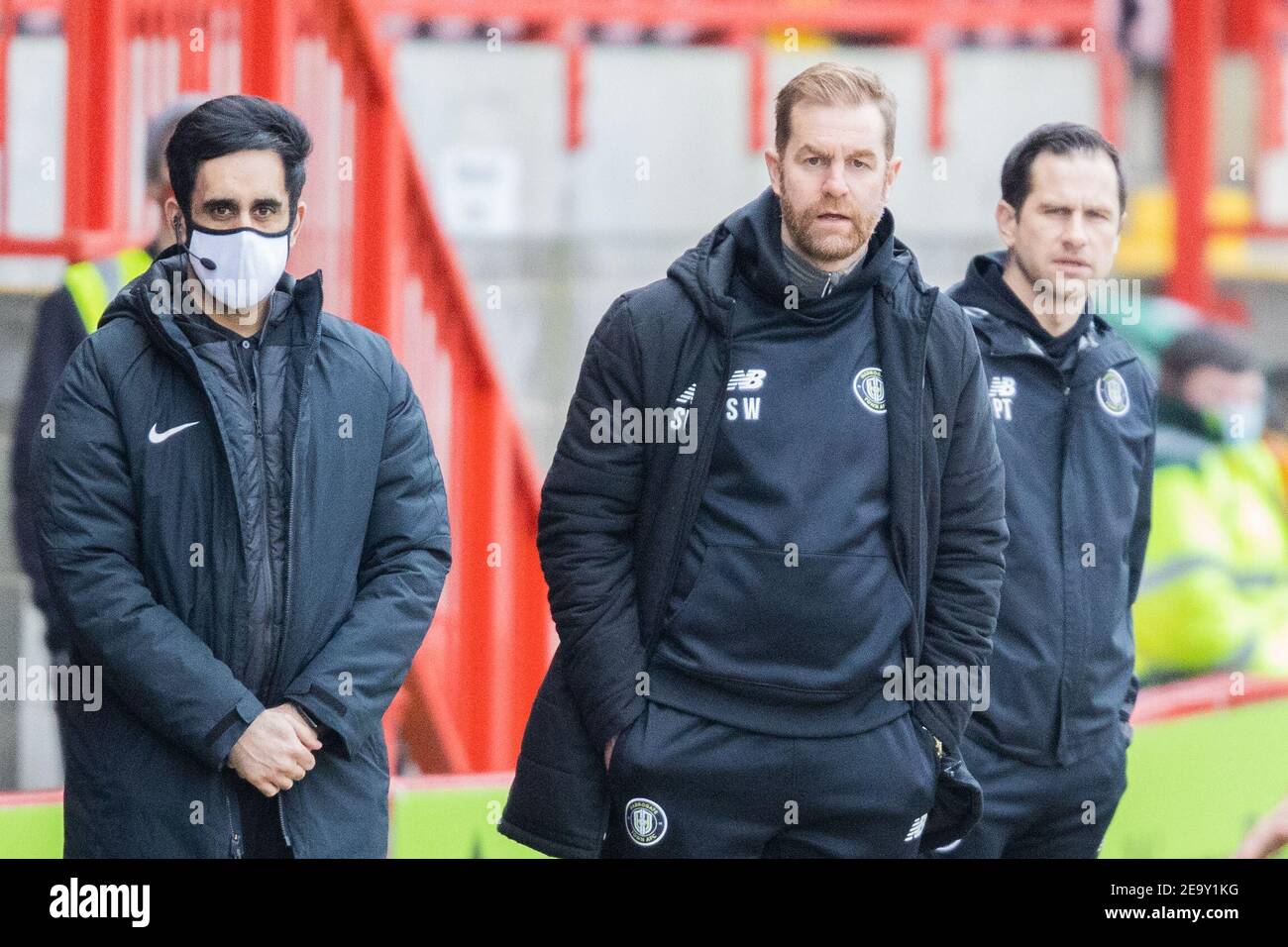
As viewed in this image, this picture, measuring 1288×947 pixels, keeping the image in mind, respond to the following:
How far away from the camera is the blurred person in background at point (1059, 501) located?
374 cm

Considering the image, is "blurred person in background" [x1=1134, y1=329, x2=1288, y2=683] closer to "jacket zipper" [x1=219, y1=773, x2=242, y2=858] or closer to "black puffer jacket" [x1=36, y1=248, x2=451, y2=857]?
"black puffer jacket" [x1=36, y1=248, x2=451, y2=857]

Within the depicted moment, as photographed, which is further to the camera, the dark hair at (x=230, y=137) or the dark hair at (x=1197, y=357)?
the dark hair at (x=1197, y=357)

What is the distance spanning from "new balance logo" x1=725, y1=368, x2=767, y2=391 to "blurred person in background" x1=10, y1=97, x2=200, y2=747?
54.7 inches

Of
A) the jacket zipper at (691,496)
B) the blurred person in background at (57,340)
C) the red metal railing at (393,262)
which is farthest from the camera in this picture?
the red metal railing at (393,262)

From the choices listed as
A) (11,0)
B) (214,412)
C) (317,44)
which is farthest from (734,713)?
(11,0)

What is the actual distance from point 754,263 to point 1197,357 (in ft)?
14.5

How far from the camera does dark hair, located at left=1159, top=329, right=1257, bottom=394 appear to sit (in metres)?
7.30

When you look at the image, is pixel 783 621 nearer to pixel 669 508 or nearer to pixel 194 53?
pixel 669 508

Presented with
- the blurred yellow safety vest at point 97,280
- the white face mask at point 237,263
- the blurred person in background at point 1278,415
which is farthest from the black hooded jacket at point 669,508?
the blurred person in background at point 1278,415

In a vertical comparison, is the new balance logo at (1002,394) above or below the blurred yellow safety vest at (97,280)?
below

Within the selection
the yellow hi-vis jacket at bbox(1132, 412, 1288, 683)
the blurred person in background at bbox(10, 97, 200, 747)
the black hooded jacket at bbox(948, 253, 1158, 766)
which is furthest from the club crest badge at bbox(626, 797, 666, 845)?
the yellow hi-vis jacket at bbox(1132, 412, 1288, 683)

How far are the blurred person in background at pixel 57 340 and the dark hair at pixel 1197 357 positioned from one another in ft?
13.9

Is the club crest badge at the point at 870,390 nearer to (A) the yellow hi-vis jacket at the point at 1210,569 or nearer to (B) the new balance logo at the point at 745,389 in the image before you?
(B) the new balance logo at the point at 745,389
